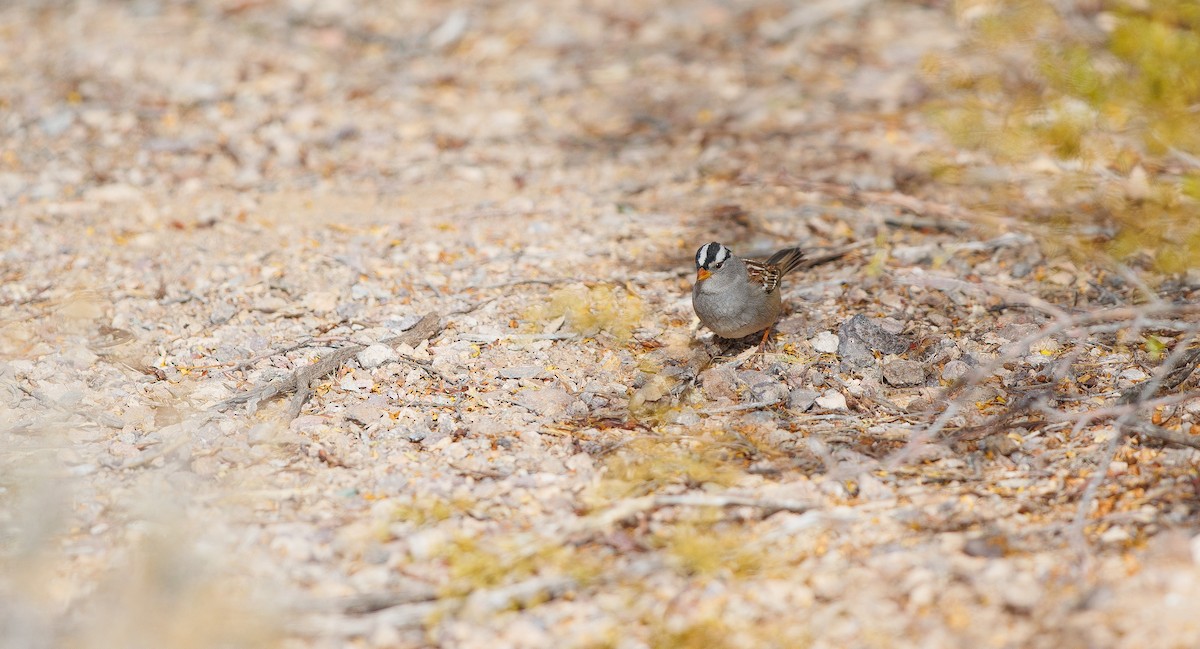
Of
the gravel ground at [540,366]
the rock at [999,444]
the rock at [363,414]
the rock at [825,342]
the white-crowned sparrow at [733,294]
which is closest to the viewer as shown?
the gravel ground at [540,366]

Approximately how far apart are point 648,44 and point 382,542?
604cm

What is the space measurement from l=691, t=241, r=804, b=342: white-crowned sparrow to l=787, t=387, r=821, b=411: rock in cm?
41

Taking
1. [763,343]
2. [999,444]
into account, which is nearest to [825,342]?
[763,343]

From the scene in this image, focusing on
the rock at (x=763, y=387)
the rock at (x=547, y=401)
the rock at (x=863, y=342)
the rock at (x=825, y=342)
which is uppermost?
the rock at (x=547, y=401)

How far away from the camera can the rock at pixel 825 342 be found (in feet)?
16.6

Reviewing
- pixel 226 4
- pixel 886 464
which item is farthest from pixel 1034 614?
pixel 226 4

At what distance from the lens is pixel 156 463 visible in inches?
165

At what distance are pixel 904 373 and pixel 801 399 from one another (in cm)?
50

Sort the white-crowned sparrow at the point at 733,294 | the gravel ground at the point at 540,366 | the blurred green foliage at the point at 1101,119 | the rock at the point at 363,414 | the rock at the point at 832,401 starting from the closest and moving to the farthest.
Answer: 1. the gravel ground at the point at 540,366
2. the rock at the point at 363,414
3. the rock at the point at 832,401
4. the white-crowned sparrow at the point at 733,294
5. the blurred green foliage at the point at 1101,119

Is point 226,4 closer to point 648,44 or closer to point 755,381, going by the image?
point 648,44

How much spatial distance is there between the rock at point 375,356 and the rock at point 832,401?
76.4 inches

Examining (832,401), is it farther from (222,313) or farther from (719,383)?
(222,313)

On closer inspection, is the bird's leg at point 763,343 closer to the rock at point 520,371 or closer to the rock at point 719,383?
the rock at point 719,383

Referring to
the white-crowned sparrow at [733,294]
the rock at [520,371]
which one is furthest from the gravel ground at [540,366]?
the white-crowned sparrow at [733,294]
